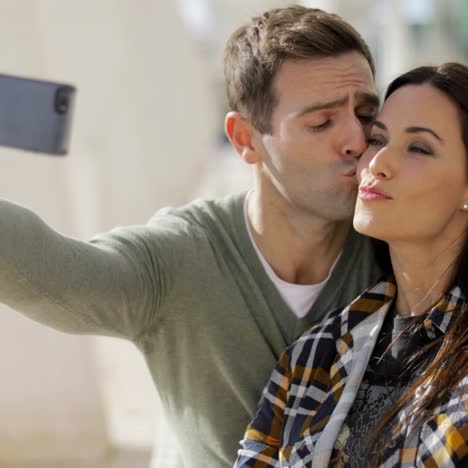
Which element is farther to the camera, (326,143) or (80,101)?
(80,101)

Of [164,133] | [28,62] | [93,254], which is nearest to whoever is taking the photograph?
[93,254]

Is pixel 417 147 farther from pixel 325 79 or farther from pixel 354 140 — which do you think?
pixel 325 79

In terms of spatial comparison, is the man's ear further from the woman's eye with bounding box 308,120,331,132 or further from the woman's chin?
the woman's chin

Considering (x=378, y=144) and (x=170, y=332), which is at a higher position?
(x=378, y=144)

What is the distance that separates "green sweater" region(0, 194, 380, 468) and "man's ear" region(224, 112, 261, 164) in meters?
0.25

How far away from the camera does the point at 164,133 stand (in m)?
10.7

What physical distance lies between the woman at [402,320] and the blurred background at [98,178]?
1226 millimetres

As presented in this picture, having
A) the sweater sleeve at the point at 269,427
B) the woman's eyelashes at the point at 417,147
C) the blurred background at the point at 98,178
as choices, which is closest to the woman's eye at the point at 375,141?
the woman's eyelashes at the point at 417,147

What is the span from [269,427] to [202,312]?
406mm

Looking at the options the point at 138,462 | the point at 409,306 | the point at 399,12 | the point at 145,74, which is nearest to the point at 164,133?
the point at 145,74

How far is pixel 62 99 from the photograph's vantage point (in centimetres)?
196

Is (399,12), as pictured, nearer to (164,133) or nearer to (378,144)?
(164,133)

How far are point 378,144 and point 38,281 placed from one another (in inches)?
38.8

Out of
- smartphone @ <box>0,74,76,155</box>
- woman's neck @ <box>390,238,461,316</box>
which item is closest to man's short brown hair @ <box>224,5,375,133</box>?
woman's neck @ <box>390,238,461,316</box>
